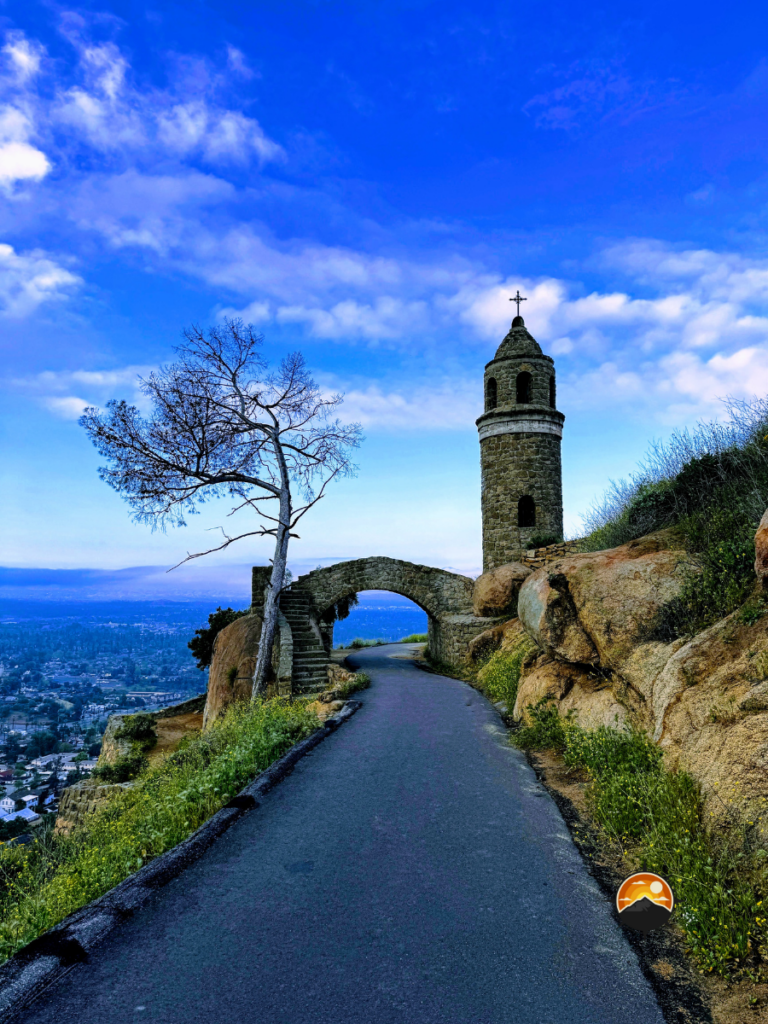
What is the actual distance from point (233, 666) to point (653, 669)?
52.8 feet

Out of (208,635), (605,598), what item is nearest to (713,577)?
(605,598)

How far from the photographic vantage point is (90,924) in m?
4.13

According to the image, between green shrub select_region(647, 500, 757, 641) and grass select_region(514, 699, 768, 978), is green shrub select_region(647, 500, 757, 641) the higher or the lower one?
the higher one

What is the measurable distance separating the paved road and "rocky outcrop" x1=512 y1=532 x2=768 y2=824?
1.50m

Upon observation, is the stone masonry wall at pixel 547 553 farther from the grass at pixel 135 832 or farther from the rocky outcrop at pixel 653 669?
the grass at pixel 135 832

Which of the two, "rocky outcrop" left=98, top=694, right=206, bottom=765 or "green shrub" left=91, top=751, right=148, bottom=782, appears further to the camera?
"rocky outcrop" left=98, top=694, right=206, bottom=765

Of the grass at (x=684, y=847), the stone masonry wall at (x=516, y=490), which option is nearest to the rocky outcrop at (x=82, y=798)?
the grass at (x=684, y=847)

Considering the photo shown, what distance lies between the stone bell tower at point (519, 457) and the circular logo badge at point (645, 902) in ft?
62.3

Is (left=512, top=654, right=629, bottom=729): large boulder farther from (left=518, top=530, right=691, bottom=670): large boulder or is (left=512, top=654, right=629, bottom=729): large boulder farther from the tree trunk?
the tree trunk

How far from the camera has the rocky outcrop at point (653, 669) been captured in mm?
4797

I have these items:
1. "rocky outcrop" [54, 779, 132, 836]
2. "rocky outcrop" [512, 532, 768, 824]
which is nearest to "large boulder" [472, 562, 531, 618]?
"rocky outcrop" [512, 532, 768, 824]

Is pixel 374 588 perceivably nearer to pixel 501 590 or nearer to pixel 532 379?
pixel 501 590

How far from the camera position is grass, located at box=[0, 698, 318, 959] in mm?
4824

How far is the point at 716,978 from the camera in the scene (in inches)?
143
